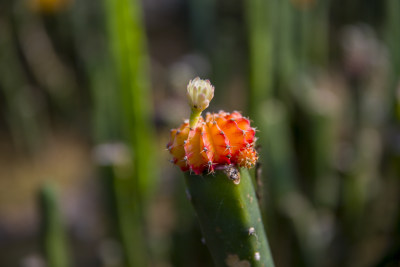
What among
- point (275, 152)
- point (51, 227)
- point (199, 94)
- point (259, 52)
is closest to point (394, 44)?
point (259, 52)

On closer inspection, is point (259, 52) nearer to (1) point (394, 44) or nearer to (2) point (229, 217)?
(1) point (394, 44)

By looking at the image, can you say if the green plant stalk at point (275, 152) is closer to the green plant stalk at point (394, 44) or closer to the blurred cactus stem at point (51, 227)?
the green plant stalk at point (394, 44)

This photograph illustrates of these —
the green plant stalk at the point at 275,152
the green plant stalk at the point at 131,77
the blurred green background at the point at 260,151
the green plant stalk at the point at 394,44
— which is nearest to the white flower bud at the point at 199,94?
the blurred green background at the point at 260,151

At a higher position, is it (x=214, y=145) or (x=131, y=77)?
(x=131, y=77)

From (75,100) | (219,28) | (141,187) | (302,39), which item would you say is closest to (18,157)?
(75,100)

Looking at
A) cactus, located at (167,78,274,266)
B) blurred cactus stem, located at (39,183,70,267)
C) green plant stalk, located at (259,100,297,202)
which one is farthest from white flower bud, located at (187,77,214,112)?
green plant stalk, located at (259,100,297,202)
